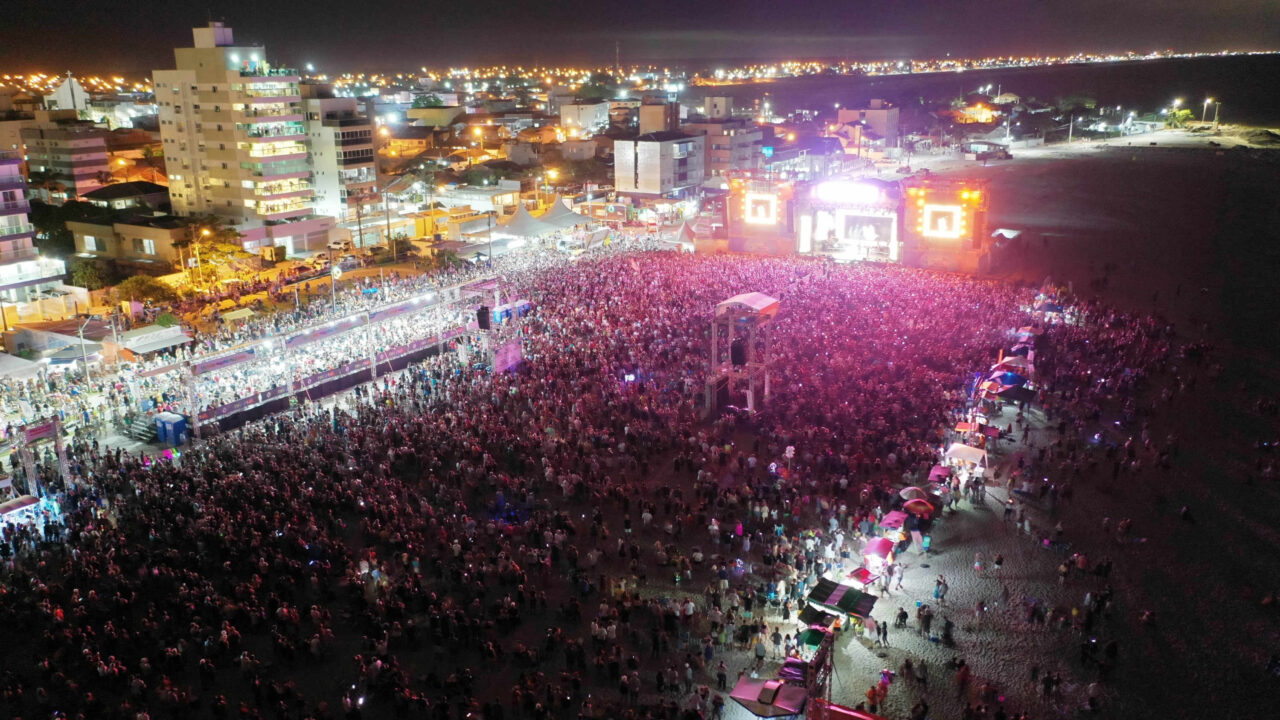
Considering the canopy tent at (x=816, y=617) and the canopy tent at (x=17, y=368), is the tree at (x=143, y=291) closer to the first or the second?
the canopy tent at (x=17, y=368)

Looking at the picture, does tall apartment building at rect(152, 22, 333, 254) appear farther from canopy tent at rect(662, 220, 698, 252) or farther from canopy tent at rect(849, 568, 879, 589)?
canopy tent at rect(849, 568, 879, 589)

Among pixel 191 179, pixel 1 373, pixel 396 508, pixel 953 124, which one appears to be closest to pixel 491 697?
pixel 396 508

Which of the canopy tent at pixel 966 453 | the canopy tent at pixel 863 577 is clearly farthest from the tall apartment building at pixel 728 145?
the canopy tent at pixel 863 577

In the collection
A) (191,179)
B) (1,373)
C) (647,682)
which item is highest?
(191,179)

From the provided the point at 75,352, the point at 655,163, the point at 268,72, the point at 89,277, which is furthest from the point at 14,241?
the point at 655,163

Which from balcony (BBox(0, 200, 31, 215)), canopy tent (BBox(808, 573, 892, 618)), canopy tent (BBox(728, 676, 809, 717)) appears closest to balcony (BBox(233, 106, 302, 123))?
balcony (BBox(0, 200, 31, 215))

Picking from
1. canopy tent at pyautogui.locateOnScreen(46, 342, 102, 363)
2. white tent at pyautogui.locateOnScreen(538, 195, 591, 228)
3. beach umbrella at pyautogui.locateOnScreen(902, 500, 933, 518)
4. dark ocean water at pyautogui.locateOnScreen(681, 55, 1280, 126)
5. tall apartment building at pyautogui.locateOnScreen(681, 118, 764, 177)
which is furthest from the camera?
dark ocean water at pyautogui.locateOnScreen(681, 55, 1280, 126)

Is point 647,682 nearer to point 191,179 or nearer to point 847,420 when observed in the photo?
point 847,420
